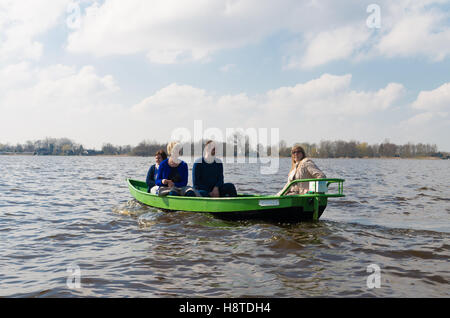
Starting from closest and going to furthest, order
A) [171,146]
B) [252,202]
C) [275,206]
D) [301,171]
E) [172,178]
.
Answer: [275,206] < [252,202] < [301,171] < [171,146] < [172,178]

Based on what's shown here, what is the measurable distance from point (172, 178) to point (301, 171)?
13.4 ft

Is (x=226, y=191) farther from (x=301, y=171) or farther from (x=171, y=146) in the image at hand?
(x=301, y=171)

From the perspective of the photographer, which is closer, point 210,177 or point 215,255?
point 215,255

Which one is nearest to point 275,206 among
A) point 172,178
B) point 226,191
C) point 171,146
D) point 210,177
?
point 226,191

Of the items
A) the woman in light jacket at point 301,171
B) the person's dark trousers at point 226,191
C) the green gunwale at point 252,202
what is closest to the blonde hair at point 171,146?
the green gunwale at point 252,202

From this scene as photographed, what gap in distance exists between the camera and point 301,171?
31.0 ft

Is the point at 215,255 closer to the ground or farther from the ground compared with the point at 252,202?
closer to the ground

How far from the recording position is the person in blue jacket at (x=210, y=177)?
10.5 meters

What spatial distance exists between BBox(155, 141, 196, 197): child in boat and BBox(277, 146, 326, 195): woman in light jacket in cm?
305

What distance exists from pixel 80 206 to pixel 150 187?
3.21 metres

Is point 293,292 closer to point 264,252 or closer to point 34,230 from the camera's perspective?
point 264,252
